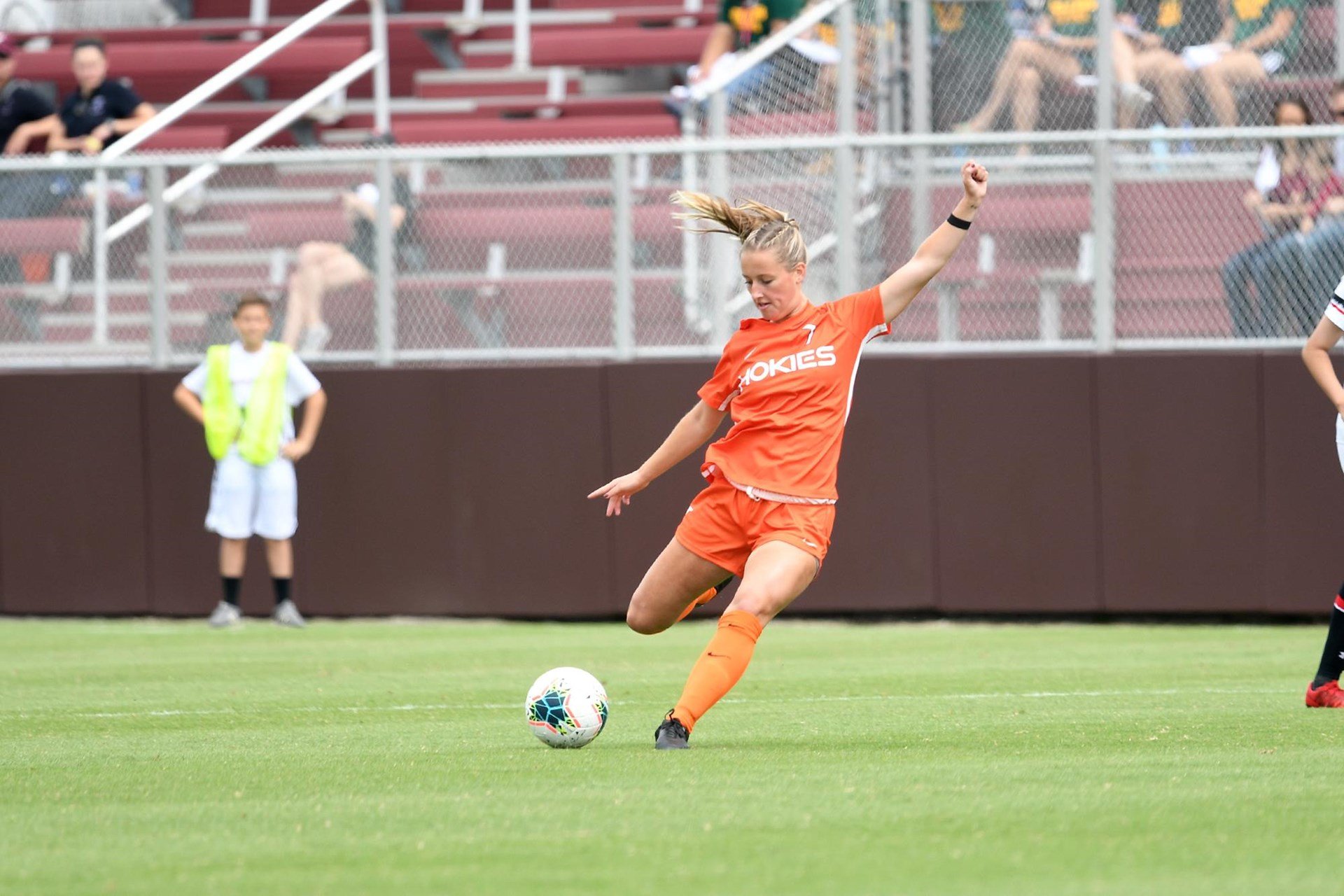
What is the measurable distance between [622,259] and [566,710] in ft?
24.4

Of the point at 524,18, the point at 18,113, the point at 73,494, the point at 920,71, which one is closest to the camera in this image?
the point at 73,494

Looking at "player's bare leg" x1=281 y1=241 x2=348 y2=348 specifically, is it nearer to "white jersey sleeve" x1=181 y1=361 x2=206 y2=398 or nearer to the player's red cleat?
"white jersey sleeve" x1=181 y1=361 x2=206 y2=398

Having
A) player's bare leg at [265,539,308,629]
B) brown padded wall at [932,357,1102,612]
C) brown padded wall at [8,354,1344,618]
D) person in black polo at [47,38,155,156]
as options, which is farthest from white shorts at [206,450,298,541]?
person in black polo at [47,38,155,156]

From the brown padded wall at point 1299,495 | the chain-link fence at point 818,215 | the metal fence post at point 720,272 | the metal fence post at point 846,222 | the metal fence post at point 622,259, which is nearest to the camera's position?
the brown padded wall at point 1299,495

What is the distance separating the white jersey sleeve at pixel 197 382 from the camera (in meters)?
14.4

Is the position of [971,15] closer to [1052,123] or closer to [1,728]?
[1052,123]

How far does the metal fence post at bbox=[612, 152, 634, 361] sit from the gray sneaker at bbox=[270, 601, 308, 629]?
2979 mm

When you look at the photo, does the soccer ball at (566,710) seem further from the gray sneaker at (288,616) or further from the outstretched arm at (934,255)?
the gray sneaker at (288,616)

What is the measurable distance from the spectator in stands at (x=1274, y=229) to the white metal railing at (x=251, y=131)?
7320mm

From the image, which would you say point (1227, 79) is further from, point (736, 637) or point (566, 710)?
point (566, 710)

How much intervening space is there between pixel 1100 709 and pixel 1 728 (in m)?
4.63

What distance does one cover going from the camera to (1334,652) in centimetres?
820

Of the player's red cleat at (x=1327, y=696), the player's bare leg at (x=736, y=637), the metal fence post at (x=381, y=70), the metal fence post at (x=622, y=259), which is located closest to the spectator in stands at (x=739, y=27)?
the metal fence post at (x=381, y=70)

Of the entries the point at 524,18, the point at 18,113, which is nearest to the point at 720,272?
the point at 18,113
